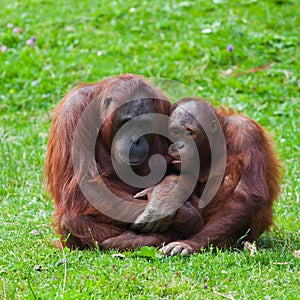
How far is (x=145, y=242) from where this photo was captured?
4473 mm

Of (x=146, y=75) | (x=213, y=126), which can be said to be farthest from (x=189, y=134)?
(x=146, y=75)

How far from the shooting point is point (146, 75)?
8664 mm

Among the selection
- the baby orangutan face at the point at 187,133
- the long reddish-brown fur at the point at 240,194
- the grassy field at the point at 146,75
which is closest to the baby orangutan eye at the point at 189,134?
the baby orangutan face at the point at 187,133

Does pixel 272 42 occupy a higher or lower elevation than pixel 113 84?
lower

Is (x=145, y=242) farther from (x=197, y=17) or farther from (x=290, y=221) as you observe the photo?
(x=197, y=17)

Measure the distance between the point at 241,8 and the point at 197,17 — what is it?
2.29 ft

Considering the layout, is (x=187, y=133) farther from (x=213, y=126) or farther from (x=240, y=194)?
(x=240, y=194)

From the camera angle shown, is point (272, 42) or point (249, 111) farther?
point (272, 42)

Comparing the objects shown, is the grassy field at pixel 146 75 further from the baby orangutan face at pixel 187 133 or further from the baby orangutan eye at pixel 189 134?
the baby orangutan eye at pixel 189 134

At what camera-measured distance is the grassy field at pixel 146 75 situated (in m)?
3.74

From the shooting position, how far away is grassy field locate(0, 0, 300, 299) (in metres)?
3.74

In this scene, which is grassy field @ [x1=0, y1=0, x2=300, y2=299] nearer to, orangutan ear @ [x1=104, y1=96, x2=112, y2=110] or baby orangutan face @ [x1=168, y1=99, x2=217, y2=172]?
baby orangutan face @ [x1=168, y1=99, x2=217, y2=172]

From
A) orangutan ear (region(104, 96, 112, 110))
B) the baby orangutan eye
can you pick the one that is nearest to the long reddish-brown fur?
the baby orangutan eye

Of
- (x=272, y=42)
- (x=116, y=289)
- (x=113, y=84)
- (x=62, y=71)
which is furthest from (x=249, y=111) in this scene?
(x=116, y=289)
